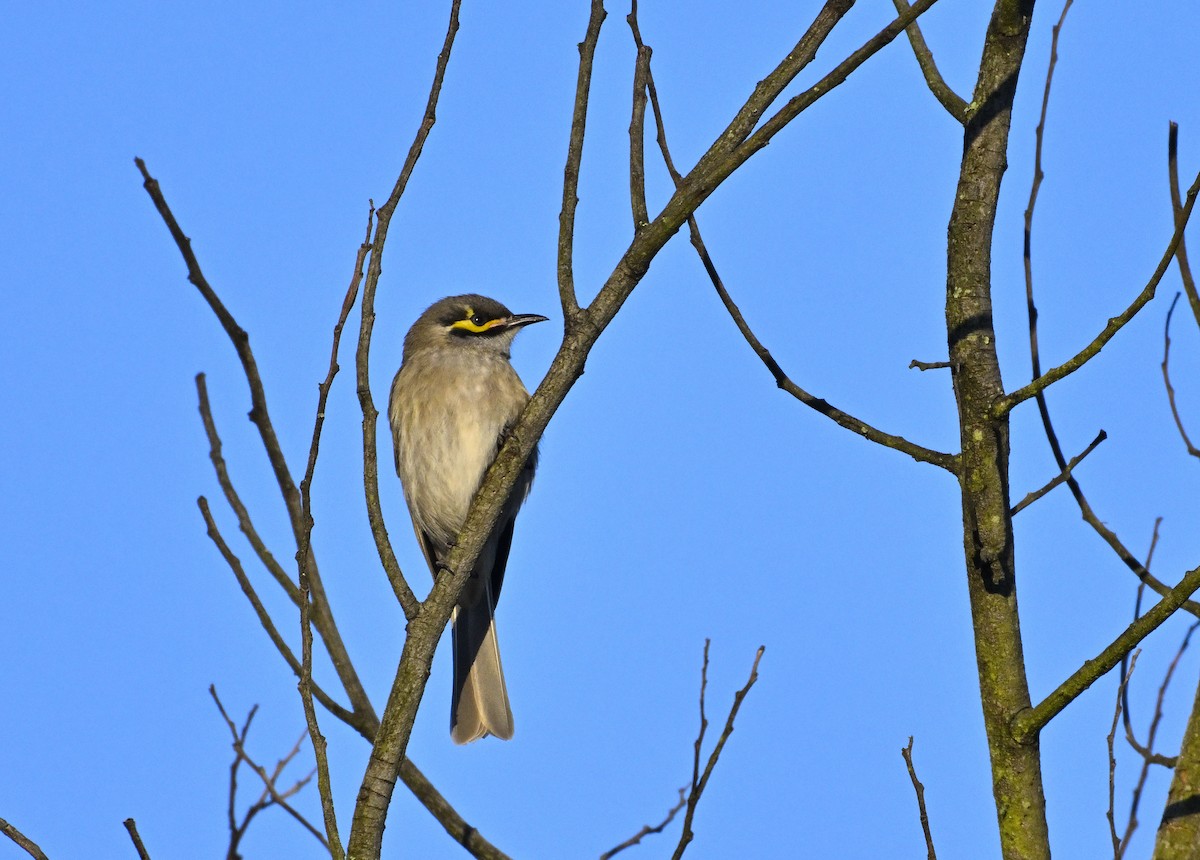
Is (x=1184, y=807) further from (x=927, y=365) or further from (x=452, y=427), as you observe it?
(x=452, y=427)

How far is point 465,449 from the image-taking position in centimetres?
770

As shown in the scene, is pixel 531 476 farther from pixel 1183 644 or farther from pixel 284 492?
pixel 1183 644

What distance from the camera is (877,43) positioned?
11.9 ft

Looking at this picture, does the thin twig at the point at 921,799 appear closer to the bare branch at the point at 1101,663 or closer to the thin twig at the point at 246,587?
the bare branch at the point at 1101,663

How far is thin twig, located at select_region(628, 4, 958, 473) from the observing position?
397 centimetres

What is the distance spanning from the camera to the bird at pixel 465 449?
25.2 feet

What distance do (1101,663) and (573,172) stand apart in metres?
2.11

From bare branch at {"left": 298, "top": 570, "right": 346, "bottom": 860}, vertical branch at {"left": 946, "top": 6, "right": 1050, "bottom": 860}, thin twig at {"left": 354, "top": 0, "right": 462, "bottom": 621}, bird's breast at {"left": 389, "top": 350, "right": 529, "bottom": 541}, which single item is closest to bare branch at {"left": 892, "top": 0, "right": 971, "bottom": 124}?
vertical branch at {"left": 946, "top": 6, "right": 1050, "bottom": 860}

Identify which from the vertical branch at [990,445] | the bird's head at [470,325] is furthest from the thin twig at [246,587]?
the bird's head at [470,325]

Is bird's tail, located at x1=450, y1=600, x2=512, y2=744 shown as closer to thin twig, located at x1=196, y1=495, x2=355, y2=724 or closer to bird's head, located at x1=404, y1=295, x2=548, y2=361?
bird's head, located at x1=404, y1=295, x2=548, y2=361

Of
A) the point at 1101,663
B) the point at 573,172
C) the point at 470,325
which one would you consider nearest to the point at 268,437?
the point at 573,172

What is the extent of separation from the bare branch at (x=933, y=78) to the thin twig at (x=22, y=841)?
3.52m

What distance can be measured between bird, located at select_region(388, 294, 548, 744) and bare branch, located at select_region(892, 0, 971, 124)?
3506 millimetres

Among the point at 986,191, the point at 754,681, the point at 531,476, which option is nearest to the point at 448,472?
the point at 531,476
